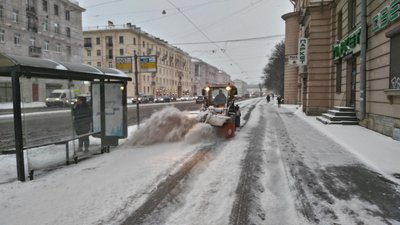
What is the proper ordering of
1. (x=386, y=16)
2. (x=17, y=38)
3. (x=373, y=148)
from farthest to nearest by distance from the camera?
(x=17, y=38) < (x=386, y=16) < (x=373, y=148)

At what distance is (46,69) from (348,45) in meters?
15.4

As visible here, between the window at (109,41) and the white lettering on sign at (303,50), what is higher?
the window at (109,41)

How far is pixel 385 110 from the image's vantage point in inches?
505

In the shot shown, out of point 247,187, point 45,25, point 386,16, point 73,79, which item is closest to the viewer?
point 247,187

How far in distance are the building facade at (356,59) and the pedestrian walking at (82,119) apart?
10.1m

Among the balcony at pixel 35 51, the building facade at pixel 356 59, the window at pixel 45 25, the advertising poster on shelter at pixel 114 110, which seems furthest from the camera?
the window at pixel 45 25

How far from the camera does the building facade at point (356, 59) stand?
480 inches

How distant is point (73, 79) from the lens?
348 inches

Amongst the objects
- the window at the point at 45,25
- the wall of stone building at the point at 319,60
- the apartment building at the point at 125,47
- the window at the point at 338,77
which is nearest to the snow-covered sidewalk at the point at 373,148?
the window at the point at 338,77

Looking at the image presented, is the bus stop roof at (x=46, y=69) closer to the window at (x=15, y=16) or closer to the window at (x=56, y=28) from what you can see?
the window at (x=15, y=16)

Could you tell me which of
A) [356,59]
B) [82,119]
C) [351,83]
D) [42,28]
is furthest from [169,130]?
[42,28]

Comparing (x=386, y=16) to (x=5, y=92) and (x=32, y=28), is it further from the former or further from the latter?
(x=32, y=28)

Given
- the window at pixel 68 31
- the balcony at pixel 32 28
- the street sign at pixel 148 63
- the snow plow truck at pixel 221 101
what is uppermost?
the window at pixel 68 31

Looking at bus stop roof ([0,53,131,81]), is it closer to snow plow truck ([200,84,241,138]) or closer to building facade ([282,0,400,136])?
snow plow truck ([200,84,241,138])
